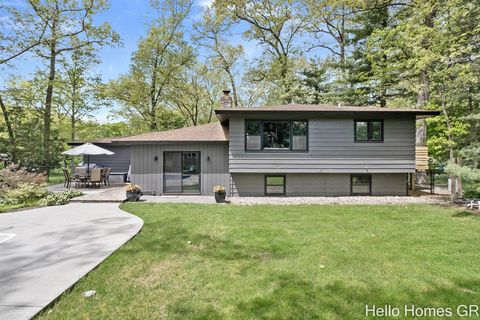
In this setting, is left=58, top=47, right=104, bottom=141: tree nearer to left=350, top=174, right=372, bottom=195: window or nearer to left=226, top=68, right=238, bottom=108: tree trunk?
left=226, top=68, right=238, bottom=108: tree trunk

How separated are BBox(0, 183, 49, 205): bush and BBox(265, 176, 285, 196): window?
8.43 m

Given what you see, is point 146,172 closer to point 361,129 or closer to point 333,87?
point 361,129

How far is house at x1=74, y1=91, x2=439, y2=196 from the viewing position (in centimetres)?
1132

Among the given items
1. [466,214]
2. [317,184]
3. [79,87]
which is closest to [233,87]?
[79,87]

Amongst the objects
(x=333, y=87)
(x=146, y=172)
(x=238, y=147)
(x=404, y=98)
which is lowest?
(x=146, y=172)

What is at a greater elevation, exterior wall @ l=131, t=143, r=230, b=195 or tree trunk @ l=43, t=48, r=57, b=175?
tree trunk @ l=43, t=48, r=57, b=175

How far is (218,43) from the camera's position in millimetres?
26312

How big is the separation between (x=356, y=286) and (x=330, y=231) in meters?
2.71

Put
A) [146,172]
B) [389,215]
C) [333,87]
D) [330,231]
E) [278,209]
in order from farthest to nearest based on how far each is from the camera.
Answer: [333,87] → [146,172] → [278,209] → [389,215] → [330,231]

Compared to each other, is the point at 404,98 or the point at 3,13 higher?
the point at 3,13

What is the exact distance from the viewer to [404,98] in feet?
58.2

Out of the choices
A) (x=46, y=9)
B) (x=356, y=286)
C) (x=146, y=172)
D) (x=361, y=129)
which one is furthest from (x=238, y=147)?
(x=46, y=9)

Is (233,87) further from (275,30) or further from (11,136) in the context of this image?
(11,136)

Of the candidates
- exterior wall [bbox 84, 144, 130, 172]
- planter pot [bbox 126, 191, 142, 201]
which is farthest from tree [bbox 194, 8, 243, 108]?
planter pot [bbox 126, 191, 142, 201]
